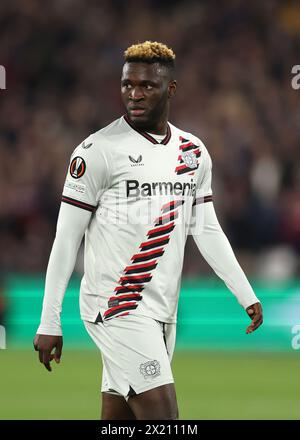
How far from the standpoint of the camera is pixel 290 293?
11875 mm

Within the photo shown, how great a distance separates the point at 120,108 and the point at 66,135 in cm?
90

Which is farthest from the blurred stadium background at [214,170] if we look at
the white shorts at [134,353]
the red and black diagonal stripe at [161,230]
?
the red and black diagonal stripe at [161,230]

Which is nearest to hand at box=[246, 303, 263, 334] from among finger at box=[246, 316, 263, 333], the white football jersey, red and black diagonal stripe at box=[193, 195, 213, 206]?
finger at box=[246, 316, 263, 333]

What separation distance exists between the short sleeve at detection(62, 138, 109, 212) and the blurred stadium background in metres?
3.52

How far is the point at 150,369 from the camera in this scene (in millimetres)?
4961

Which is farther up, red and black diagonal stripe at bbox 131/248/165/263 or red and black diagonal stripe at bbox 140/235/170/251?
red and black diagonal stripe at bbox 140/235/170/251

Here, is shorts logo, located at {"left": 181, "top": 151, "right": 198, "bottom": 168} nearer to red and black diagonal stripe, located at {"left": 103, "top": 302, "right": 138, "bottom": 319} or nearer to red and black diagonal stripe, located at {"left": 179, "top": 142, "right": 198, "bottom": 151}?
red and black diagonal stripe, located at {"left": 179, "top": 142, "right": 198, "bottom": 151}

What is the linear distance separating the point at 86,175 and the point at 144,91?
480 millimetres

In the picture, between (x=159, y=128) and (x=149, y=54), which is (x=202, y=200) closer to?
(x=159, y=128)

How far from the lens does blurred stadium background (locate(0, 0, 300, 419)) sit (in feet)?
33.1

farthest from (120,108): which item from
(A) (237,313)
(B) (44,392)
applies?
(B) (44,392)

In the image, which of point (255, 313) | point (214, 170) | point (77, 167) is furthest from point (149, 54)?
point (214, 170)

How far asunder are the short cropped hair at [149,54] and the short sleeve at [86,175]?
0.45m

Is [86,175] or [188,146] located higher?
[188,146]
